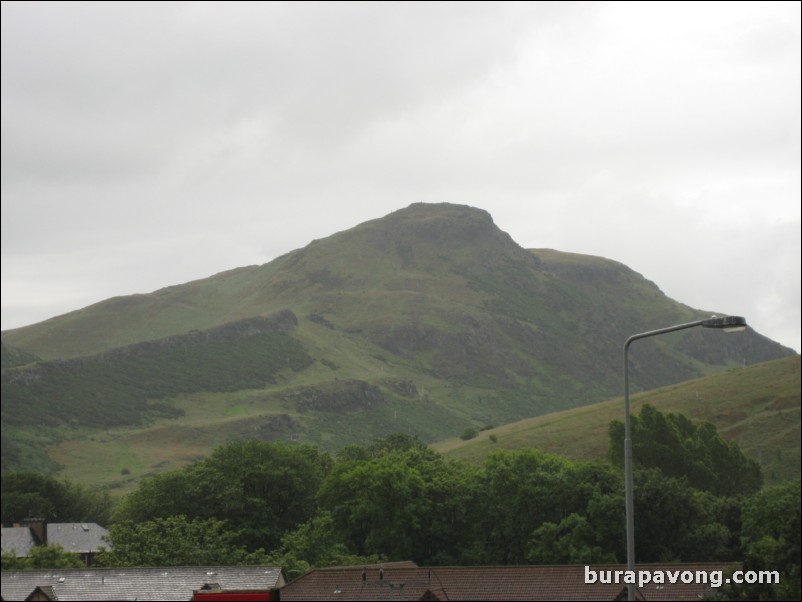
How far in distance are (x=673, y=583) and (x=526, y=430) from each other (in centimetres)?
14949

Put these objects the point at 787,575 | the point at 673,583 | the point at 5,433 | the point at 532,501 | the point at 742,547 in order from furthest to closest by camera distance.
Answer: the point at 532,501 < the point at 742,547 < the point at 673,583 < the point at 787,575 < the point at 5,433

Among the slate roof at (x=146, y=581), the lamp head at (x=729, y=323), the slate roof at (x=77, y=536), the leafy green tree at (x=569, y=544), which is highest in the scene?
the lamp head at (x=729, y=323)

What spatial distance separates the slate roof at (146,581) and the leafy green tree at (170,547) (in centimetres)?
2467

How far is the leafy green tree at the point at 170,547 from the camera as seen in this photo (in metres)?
76.4

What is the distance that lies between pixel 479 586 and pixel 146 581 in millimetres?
16419

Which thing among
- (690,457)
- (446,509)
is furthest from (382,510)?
(690,457)

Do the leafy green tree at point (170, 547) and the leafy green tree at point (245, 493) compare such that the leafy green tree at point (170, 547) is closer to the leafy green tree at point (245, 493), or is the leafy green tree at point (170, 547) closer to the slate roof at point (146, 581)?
the leafy green tree at point (245, 493)

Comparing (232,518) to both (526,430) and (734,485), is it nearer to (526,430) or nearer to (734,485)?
(734,485)

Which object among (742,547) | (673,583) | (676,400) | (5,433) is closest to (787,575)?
(673,583)

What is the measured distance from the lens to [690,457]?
114m

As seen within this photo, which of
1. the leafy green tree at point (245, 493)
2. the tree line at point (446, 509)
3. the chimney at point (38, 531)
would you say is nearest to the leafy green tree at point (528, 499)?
the tree line at point (446, 509)

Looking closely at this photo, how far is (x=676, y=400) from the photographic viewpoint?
7180 inches

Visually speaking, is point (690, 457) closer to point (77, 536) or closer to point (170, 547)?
point (170, 547)

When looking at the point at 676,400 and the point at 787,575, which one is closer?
the point at 787,575
